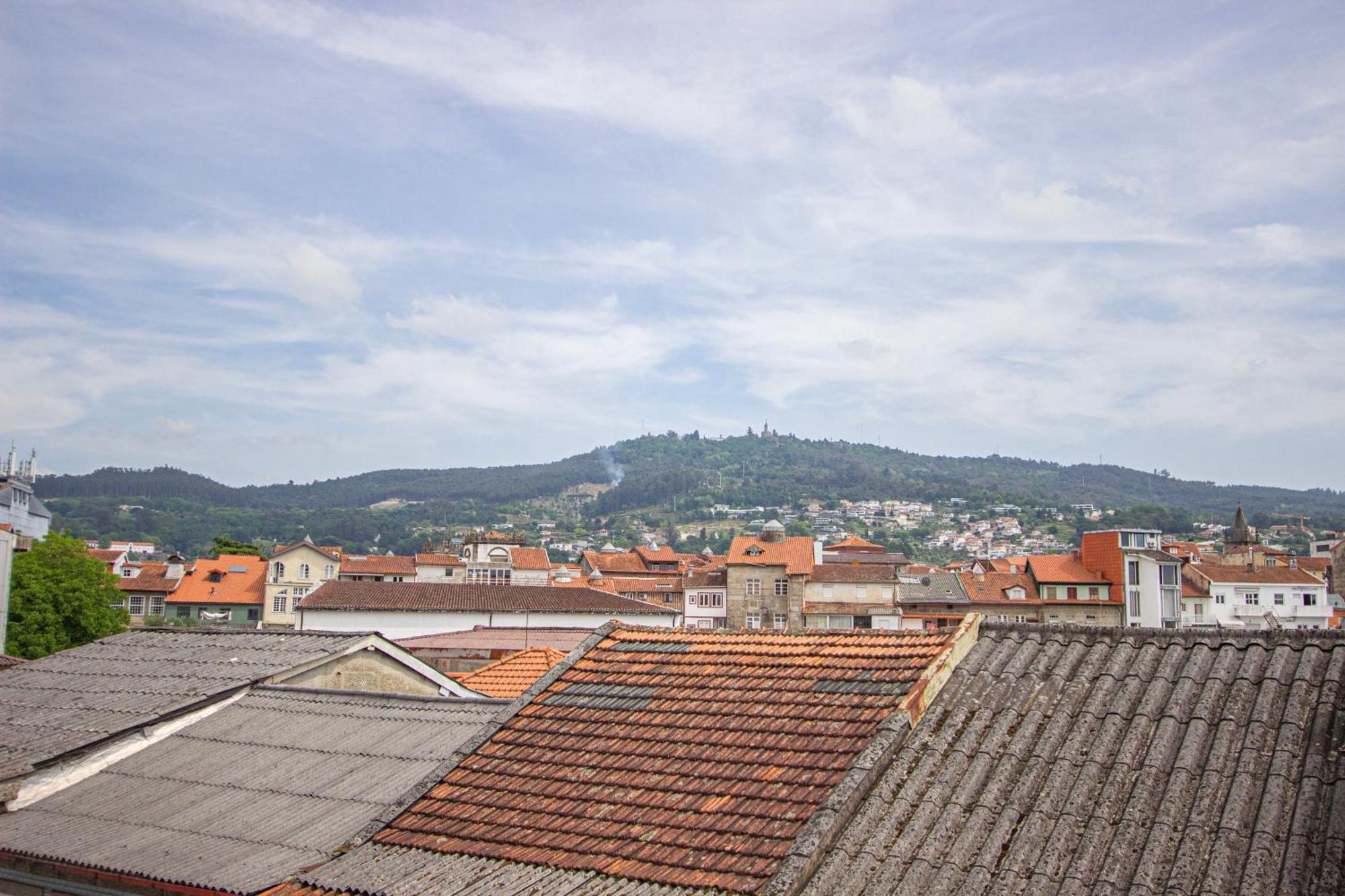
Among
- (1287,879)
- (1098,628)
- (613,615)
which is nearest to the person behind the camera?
(1287,879)

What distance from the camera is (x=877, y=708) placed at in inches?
326

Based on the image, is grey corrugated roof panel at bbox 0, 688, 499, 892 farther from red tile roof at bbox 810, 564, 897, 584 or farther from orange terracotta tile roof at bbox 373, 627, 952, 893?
red tile roof at bbox 810, 564, 897, 584

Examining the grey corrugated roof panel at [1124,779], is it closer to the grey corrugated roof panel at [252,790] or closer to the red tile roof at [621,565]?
the grey corrugated roof panel at [252,790]

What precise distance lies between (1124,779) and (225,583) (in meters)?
86.6

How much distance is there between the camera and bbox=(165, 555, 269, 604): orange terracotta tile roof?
3260 inches

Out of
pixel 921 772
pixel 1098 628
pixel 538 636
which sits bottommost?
pixel 538 636

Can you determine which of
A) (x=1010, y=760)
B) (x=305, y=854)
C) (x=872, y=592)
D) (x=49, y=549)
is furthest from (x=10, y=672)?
(x=872, y=592)

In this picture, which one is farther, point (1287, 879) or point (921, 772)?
point (921, 772)

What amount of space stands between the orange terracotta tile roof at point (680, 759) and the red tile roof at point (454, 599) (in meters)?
50.8

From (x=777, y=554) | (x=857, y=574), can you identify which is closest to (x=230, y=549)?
(x=777, y=554)

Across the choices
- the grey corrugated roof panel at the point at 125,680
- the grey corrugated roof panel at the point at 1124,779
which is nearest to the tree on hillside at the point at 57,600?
the grey corrugated roof panel at the point at 125,680

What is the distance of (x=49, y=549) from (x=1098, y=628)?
183ft

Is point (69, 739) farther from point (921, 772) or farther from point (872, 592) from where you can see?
point (872, 592)

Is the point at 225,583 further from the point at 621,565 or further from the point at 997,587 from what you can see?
the point at 997,587
